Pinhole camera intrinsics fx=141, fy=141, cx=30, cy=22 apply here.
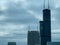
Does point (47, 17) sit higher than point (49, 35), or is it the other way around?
point (47, 17)

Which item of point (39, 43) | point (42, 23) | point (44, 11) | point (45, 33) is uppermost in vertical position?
point (44, 11)

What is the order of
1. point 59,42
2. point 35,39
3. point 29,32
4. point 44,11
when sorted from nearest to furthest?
point 59,42
point 35,39
point 29,32
point 44,11

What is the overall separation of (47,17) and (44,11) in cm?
329

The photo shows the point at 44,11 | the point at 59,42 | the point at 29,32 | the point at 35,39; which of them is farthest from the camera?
the point at 44,11

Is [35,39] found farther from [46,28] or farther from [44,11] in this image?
[44,11]

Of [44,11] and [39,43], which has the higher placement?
[44,11]

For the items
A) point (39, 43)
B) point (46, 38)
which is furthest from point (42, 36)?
point (39, 43)

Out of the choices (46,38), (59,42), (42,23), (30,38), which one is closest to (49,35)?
(46,38)

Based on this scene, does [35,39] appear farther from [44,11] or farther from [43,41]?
[44,11]

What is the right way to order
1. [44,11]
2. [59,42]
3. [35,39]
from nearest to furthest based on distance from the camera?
1. [59,42]
2. [35,39]
3. [44,11]

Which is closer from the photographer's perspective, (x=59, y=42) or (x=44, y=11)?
(x=59, y=42)

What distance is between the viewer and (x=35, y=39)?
189 feet

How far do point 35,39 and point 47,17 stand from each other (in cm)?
1560

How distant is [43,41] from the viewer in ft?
207
